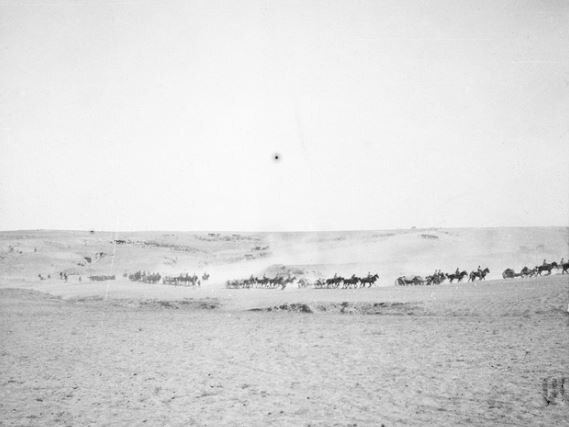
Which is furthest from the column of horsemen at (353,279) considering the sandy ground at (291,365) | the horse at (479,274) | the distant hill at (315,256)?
the sandy ground at (291,365)

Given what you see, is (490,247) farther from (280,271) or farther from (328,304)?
(328,304)

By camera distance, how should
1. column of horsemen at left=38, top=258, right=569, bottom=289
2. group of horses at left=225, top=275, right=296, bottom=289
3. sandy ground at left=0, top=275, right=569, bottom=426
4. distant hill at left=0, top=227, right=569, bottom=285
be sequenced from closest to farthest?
sandy ground at left=0, top=275, right=569, bottom=426 < column of horsemen at left=38, top=258, right=569, bottom=289 < group of horses at left=225, top=275, right=296, bottom=289 < distant hill at left=0, top=227, right=569, bottom=285

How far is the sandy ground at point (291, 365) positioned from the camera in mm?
8188

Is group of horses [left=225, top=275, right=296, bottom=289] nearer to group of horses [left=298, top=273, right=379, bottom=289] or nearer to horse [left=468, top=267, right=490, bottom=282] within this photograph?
group of horses [left=298, top=273, right=379, bottom=289]

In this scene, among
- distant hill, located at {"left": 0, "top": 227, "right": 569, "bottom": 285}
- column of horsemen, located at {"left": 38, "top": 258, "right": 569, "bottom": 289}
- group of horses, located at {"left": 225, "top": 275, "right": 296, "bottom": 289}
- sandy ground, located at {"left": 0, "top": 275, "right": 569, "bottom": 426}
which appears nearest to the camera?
sandy ground, located at {"left": 0, "top": 275, "right": 569, "bottom": 426}

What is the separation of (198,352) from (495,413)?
8.60 metres

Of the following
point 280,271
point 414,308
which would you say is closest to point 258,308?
point 414,308

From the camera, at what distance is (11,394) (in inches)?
365

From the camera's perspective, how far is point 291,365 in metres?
11.9

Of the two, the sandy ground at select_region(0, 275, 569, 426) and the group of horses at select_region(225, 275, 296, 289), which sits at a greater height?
the sandy ground at select_region(0, 275, 569, 426)

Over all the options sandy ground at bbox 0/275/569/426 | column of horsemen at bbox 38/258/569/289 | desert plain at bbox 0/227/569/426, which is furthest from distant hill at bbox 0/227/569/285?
sandy ground at bbox 0/275/569/426

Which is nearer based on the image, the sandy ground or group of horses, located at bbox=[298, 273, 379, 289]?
the sandy ground

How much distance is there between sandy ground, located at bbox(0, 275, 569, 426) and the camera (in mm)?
8188

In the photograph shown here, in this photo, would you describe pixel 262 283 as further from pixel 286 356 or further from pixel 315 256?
pixel 286 356
